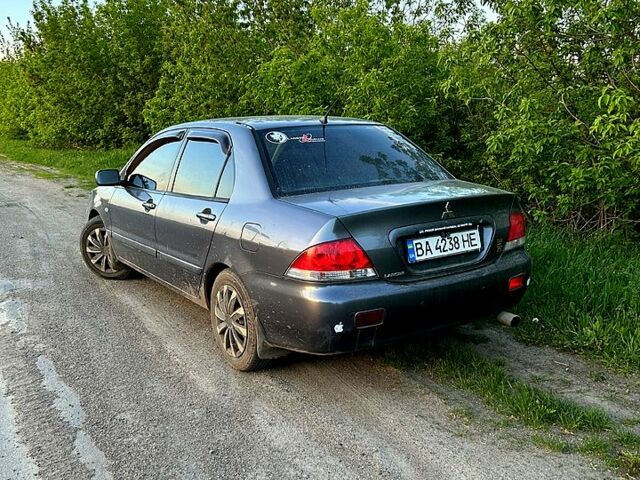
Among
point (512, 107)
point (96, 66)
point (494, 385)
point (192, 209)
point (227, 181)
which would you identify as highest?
point (96, 66)

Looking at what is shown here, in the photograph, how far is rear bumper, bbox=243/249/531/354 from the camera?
3066 millimetres

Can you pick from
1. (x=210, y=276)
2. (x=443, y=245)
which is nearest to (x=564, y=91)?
(x=443, y=245)

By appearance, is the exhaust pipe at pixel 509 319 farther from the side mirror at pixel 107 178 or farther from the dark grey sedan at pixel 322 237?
the side mirror at pixel 107 178

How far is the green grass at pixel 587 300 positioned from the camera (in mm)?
3914

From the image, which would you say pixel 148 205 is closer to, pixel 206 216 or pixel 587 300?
pixel 206 216

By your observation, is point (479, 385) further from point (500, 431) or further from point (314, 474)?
point (314, 474)

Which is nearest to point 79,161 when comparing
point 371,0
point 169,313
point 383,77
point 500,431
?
point 371,0

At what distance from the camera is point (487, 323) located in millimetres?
4488

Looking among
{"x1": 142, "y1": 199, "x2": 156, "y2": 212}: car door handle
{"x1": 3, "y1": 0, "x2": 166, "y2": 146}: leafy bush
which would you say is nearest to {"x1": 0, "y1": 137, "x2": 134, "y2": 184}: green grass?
{"x1": 3, "y1": 0, "x2": 166, "y2": 146}: leafy bush

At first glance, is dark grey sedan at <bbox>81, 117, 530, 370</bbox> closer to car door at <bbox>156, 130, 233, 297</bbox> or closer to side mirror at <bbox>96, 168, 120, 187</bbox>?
car door at <bbox>156, 130, 233, 297</bbox>

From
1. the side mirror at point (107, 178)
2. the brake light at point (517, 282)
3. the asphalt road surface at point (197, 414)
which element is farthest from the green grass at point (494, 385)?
the side mirror at point (107, 178)

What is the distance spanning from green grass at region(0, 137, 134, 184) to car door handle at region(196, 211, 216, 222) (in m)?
10.5

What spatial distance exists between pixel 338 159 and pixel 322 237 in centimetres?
99

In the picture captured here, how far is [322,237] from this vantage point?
10.1 feet
